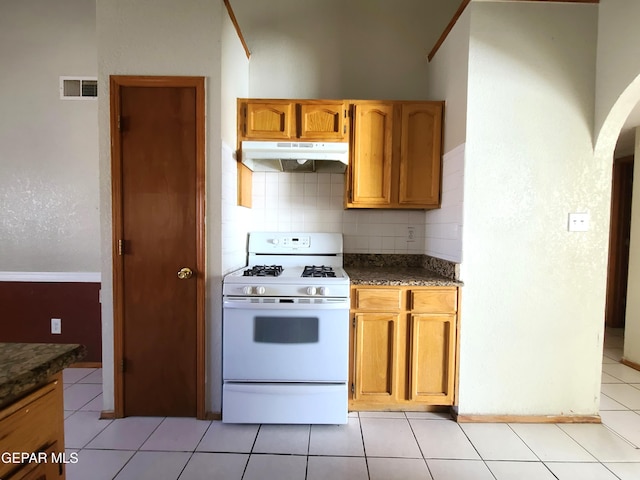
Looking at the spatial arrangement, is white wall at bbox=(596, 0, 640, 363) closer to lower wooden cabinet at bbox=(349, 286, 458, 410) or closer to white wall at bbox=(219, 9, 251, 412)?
lower wooden cabinet at bbox=(349, 286, 458, 410)

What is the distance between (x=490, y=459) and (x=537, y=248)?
4.22 ft

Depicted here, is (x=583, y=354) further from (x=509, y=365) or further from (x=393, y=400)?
(x=393, y=400)

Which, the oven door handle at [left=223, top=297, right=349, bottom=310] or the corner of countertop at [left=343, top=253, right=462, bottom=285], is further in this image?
the corner of countertop at [left=343, top=253, right=462, bottom=285]

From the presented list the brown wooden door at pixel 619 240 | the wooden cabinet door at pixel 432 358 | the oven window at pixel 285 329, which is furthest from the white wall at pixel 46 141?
the brown wooden door at pixel 619 240

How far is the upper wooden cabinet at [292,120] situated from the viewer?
238cm

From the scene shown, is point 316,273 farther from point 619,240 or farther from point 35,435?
point 619,240

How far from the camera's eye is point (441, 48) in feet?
8.02

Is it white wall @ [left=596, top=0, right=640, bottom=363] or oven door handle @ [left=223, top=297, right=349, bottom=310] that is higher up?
white wall @ [left=596, top=0, right=640, bottom=363]

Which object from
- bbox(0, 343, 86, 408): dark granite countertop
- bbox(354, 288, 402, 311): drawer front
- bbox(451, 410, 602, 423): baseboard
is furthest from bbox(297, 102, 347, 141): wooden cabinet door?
bbox(451, 410, 602, 423): baseboard

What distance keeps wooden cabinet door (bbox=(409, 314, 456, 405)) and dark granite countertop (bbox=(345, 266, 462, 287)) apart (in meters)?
0.22

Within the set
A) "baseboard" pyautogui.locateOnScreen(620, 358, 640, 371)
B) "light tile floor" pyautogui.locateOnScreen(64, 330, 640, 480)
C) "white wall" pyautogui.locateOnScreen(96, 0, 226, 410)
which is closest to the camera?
"light tile floor" pyautogui.locateOnScreen(64, 330, 640, 480)

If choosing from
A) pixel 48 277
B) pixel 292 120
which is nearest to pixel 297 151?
pixel 292 120

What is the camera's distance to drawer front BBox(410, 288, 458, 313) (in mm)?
2057

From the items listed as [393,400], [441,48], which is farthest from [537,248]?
[441,48]
